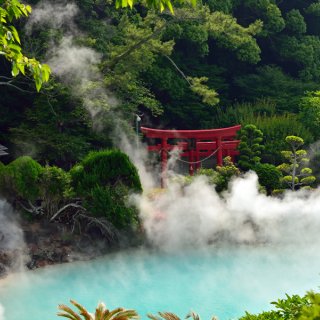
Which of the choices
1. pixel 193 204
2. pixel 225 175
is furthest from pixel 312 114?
pixel 193 204

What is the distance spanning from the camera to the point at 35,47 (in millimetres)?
24797

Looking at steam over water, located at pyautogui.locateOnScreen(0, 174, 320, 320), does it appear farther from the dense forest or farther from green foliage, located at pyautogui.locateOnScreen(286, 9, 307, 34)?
green foliage, located at pyautogui.locateOnScreen(286, 9, 307, 34)

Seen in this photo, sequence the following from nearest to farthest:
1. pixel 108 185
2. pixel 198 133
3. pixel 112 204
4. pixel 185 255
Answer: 1. pixel 112 204
2. pixel 108 185
3. pixel 185 255
4. pixel 198 133

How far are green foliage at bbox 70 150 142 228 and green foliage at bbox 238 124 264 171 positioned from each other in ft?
27.0

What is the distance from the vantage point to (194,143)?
89.5 ft

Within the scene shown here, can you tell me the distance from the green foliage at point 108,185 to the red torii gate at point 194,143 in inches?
216

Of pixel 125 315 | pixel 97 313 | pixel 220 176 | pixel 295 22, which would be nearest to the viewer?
pixel 97 313

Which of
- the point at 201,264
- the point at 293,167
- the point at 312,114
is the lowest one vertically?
the point at 201,264

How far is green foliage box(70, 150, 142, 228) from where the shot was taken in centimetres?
1941

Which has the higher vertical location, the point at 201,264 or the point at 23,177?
the point at 23,177

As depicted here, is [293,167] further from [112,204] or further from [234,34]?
[112,204]

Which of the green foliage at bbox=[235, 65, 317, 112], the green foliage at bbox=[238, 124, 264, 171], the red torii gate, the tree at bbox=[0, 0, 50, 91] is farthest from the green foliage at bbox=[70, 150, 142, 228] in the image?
the green foliage at bbox=[235, 65, 317, 112]

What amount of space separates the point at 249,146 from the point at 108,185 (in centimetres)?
979

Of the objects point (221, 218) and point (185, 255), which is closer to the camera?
point (185, 255)
